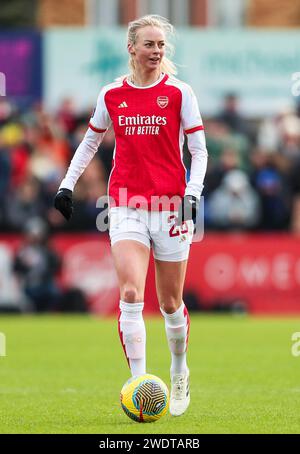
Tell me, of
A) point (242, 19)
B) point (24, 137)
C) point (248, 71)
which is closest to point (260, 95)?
point (248, 71)

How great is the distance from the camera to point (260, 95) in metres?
22.5

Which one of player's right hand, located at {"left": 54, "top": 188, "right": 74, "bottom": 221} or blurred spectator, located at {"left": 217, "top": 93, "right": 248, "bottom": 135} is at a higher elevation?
player's right hand, located at {"left": 54, "top": 188, "right": 74, "bottom": 221}

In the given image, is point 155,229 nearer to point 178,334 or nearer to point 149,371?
point 178,334

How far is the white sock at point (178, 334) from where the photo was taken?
8594 millimetres

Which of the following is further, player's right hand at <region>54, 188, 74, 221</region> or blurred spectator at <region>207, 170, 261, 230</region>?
blurred spectator at <region>207, 170, 261, 230</region>

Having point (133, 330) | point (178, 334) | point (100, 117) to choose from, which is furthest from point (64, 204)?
point (178, 334)

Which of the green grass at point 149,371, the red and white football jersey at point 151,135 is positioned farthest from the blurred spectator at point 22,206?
the red and white football jersey at point 151,135

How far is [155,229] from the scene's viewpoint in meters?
8.34

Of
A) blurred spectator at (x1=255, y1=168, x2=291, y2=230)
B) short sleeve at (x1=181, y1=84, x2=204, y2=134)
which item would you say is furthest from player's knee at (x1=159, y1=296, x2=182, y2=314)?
blurred spectator at (x1=255, y1=168, x2=291, y2=230)

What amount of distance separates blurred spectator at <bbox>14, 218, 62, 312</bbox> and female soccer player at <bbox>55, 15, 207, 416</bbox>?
11.8m

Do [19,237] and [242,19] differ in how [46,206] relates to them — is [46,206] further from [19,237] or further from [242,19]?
[242,19]

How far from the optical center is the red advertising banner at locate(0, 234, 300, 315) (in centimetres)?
2025

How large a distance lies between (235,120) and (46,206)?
13.0ft

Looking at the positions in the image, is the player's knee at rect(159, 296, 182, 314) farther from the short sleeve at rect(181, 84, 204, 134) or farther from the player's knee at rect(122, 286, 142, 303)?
the short sleeve at rect(181, 84, 204, 134)
